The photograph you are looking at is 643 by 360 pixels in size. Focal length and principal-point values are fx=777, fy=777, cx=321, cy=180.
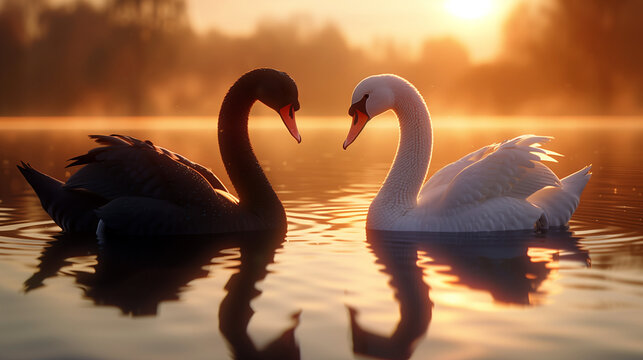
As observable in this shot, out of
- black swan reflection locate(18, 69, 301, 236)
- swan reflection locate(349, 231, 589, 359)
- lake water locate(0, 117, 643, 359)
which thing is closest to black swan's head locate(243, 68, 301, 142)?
black swan reflection locate(18, 69, 301, 236)

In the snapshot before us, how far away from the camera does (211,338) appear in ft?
13.1

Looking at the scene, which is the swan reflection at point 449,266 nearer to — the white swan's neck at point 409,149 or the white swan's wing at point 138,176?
the white swan's neck at point 409,149

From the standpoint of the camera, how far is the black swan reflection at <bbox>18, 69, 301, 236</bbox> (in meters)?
7.08

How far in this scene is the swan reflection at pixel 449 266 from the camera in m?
4.04

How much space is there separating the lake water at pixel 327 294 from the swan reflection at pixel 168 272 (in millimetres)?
15

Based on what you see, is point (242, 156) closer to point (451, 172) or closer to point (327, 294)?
Result: point (451, 172)

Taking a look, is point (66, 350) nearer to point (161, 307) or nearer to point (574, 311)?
point (161, 307)

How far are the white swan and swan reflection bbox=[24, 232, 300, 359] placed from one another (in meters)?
1.21

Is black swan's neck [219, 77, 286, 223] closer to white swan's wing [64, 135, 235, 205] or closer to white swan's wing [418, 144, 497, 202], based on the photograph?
white swan's wing [64, 135, 235, 205]

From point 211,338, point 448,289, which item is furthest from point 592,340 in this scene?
point 211,338

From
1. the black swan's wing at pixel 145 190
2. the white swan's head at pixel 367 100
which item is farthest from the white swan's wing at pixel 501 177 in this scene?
the black swan's wing at pixel 145 190

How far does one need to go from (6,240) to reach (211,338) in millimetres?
3826

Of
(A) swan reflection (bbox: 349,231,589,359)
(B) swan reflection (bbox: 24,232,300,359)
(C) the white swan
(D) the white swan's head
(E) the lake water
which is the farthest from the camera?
(D) the white swan's head

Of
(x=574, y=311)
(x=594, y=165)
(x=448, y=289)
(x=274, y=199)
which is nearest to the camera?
(x=574, y=311)
